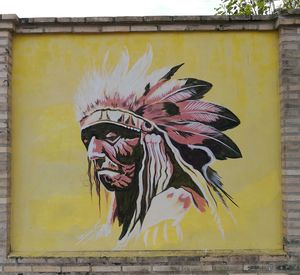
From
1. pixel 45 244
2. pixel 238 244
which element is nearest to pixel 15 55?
pixel 45 244

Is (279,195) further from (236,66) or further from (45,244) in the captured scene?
(45,244)

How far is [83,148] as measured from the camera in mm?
4336

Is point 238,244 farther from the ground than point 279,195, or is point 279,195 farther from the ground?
point 279,195

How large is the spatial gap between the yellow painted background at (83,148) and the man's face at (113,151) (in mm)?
120

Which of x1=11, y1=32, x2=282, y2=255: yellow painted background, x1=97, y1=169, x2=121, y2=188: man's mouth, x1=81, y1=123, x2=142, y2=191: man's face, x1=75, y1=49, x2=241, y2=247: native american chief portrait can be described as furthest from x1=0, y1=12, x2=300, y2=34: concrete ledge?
x1=97, y1=169, x2=121, y2=188: man's mouth

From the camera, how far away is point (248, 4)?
11.4 m

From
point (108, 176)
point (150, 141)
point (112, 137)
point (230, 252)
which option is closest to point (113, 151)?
point (112, 137)

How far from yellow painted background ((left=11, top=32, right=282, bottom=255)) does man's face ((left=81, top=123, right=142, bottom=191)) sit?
12cm

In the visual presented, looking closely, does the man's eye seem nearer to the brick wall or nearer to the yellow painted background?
the yellow painted background

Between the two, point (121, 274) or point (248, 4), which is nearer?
point (121, 274)

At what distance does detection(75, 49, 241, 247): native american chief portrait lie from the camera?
4.30m

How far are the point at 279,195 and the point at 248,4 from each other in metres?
8.17

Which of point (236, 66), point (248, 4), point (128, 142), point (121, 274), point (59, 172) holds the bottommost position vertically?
point (121, 274)

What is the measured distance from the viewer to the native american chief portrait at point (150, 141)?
14.1ft
